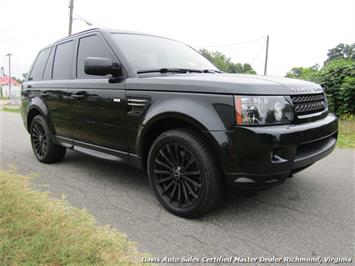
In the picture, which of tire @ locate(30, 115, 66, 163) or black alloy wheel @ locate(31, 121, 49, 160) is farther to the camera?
black alloy wheel @ locate(31, 121, 49, 160)

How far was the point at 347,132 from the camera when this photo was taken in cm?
723

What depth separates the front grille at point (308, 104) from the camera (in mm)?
2665

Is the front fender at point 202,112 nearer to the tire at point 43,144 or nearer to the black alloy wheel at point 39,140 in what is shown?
the tire at point 43,144

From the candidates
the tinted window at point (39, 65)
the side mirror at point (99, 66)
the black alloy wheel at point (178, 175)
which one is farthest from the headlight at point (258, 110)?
the tinted window at point (39, 65)

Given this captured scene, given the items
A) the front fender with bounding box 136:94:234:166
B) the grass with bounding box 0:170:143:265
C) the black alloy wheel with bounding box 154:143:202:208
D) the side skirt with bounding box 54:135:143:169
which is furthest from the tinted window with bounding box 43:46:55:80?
the black alloy wheel with bounding box 154:143:202:208

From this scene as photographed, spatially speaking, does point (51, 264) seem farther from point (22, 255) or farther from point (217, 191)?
point (217, 191)

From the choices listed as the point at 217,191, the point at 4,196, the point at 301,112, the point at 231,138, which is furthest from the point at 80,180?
the point at 301,112

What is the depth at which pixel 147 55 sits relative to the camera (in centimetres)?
356

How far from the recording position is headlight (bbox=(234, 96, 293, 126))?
96.7 inches

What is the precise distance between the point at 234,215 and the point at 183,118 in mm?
1038

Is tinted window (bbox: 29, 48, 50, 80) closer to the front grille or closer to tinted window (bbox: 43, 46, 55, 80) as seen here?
tinted window (bbox: 43, 46, 55, 80)

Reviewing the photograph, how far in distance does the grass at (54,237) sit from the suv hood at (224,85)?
1.34 meters

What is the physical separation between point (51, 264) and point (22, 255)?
0.26 m

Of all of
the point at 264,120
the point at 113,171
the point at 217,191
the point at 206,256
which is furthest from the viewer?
the point at 113,171
